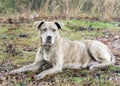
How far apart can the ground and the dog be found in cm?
13

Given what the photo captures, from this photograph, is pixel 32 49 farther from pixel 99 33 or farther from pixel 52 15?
pixel 52 15

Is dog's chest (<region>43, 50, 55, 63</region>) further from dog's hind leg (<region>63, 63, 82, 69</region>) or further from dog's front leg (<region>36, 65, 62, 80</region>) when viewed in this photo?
dog's hind leg (<region>63, 63, 82, 69</region>)

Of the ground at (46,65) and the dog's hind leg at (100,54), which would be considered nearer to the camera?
the ground at (46,65)

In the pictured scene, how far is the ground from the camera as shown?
8602mm

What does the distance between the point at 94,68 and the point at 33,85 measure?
5.91 ft

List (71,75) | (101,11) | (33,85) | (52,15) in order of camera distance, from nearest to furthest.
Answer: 1. (33,85)
2. (71,75)
3. (52,15)
4. (101,11)

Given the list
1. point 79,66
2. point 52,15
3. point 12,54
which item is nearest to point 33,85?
point 79,66

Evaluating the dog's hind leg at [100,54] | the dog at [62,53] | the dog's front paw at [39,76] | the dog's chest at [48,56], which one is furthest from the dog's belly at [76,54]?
the dog's front paw at [39,76]

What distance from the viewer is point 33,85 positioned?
8.27m

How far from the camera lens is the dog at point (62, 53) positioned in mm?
9125

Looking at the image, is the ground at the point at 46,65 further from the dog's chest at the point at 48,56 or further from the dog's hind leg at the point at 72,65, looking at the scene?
the dog's chest at the point at 48,56

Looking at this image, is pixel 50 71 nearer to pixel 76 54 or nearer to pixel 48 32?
pixel 48 32

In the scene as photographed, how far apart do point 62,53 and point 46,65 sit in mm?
415

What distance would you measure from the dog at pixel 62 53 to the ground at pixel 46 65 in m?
0.13
